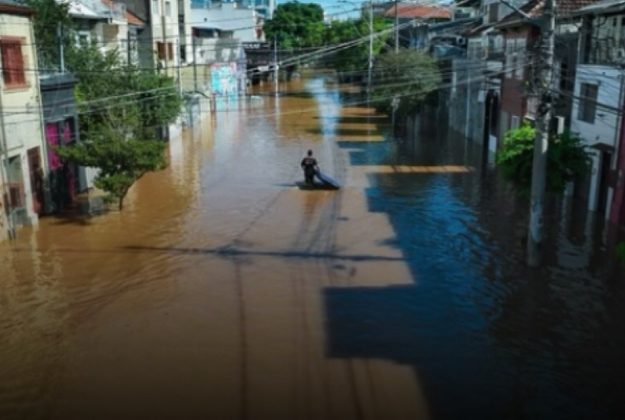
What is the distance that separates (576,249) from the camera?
17312mm

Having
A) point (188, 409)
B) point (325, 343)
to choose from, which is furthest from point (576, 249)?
point (188, 409)

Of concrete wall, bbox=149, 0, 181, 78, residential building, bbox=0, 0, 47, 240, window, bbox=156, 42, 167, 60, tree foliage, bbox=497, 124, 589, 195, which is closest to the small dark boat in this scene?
tree foliage, bbox=497, 124, 589, 195

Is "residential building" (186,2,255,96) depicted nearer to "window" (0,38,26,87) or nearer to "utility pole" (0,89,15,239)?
"window" (0,38,26,87)

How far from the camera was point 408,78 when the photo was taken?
40.4 metres

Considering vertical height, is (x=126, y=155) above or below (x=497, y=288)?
above

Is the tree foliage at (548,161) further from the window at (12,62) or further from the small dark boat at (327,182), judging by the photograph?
the window at (12,62)

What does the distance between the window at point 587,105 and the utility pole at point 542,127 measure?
18.6 ft

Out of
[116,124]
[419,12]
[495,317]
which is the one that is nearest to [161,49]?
[116,124]

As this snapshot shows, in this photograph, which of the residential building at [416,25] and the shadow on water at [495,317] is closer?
the shadow on water at [495,317]

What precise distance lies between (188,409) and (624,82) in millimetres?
14608

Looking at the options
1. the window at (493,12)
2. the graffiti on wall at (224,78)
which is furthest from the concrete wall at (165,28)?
the window at (493,12)

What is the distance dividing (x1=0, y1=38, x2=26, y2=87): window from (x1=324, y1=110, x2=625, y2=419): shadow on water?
10853mm

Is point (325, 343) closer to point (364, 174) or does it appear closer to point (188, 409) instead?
point (188, 409)

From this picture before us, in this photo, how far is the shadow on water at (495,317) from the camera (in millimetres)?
10023
